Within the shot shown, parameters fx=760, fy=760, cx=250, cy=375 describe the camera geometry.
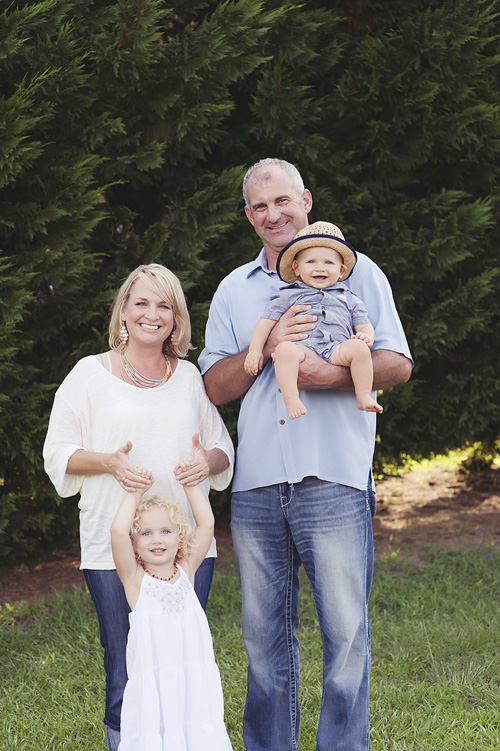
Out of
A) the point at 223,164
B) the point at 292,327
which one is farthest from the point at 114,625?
the point at 223,164

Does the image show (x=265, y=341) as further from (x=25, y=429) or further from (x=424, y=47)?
(x=424, y=47)

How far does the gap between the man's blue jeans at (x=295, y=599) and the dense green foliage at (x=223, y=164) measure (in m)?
2.03

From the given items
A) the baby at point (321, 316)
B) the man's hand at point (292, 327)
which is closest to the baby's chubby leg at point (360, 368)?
the baby at point (321, 316)

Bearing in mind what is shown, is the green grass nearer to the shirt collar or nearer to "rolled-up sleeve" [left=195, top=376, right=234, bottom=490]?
"rolled-up sleeve" [left=195, top=376, right=234, bottom=490]

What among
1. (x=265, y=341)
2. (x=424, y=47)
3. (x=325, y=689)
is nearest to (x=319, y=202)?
(x=424, y=47)

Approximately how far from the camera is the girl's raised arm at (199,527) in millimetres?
2428

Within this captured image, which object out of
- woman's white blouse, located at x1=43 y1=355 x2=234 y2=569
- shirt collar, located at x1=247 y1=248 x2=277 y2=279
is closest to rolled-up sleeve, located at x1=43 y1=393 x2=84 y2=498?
woman's white blouse, located at x1=43 y1=355 x2=234 y2=569

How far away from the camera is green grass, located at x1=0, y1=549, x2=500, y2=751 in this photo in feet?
10.4

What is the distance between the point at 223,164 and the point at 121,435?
3066 millimetres

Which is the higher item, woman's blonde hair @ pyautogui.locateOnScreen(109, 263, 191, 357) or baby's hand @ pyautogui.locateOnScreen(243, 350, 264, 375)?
woman's blonde hair @ pyautogui.locateOnScreen(109, 263, 191, 357)

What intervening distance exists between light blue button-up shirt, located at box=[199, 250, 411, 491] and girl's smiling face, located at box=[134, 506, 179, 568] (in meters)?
0.40

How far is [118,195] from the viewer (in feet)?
16.2

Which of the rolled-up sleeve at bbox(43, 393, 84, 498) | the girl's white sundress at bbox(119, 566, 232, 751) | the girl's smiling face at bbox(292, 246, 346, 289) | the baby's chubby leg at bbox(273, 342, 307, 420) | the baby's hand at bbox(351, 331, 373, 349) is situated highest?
the girl's smiling face at bbox(292, 246, 346, 289)

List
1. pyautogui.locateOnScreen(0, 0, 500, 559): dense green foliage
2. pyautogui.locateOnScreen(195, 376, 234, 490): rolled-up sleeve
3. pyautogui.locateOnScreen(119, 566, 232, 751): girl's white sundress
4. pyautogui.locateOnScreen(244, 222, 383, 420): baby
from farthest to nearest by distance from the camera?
pyautogui.locateOnScreen(0, 0, 500, 559): dense green foliage
pyautogui.locateOnScreen(195, 376, 234, 490): rolled-up sleeve
pyautogui.locateOnScreen(244, 222, 383, 420): baby
pyautogui.locateOnScreen(119, 566, 232, 751): girl's white sundress
